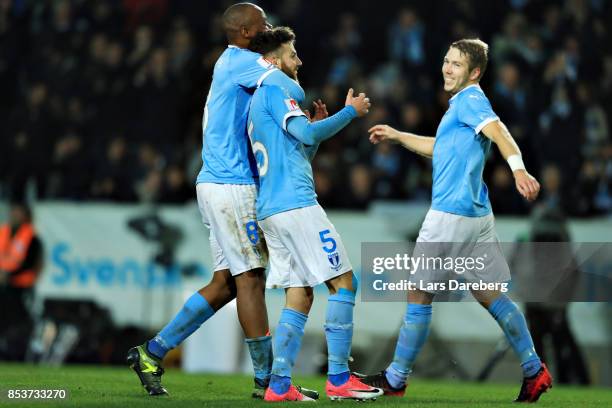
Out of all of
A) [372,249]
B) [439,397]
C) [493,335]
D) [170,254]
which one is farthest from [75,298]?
[439,397]

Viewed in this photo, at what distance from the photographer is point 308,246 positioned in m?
5.73

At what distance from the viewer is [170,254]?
418 inches

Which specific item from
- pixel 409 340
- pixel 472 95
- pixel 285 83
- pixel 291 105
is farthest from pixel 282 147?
pixel 409 340

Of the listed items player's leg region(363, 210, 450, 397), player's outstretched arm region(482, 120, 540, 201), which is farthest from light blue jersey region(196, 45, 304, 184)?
player's outstretched arm region(482, 120, 540, 201)

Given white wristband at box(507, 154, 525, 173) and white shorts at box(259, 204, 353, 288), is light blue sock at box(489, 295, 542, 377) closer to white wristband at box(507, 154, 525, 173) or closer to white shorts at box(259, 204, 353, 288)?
white wristband at box(507, 154, 525, 173)

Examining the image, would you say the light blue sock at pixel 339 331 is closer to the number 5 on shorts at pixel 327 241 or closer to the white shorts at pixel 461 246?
the number 5 on shorts at pixel 327 241

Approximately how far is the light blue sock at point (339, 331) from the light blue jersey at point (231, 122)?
0.87m

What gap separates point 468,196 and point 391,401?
47.6 inches

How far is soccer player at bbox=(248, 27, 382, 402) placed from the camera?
5.71 m

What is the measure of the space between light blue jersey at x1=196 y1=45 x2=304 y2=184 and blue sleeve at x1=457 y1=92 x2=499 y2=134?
1133 mm

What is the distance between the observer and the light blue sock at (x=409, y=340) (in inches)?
247

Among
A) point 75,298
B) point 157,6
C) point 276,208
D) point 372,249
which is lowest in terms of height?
point 75,298

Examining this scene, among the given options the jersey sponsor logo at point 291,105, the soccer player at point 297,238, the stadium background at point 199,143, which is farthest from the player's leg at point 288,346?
the stadium background at point 199,143

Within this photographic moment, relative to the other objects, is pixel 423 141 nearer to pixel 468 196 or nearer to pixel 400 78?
pixel 468 196
